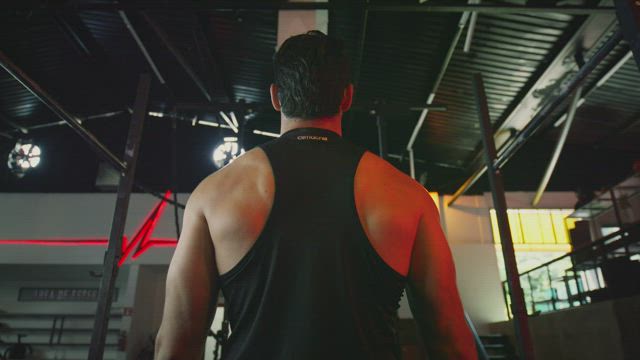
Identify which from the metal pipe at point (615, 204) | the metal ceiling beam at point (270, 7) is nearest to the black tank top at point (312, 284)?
the metal ceiling beam at point (270, 7)

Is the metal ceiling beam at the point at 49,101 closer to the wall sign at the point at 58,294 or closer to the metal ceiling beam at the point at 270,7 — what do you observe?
the metal ceiling beam at the point at 270,7

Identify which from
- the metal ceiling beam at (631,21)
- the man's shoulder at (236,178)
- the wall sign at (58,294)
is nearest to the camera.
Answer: the man's shoulder at (236,178)

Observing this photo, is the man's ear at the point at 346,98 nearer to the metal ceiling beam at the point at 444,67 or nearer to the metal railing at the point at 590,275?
the metal ceiling beam at the point at 444,67

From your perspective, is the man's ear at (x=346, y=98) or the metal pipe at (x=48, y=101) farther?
the metal pipe at (x=48, y=101)

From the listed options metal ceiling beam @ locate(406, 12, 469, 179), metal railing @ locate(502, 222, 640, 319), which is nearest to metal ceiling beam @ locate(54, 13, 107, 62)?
metal ceiling beam @ locate(406, 12, 469, 179)

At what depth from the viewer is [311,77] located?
0.93m

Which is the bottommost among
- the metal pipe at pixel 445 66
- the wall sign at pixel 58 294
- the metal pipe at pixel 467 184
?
the wall sign at pixel 58 294

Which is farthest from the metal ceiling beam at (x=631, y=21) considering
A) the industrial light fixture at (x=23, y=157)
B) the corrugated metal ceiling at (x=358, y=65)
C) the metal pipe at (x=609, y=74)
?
the industrial light fixture at (x=23, y=157)

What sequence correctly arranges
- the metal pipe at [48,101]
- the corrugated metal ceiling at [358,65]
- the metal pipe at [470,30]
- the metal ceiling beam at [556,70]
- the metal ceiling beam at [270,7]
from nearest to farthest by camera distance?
1. the metal pipe at [48,101]
2. the metal ceiling beam at [270,7]
3. the metal pipe at [470,30]
4. the metal ceiling beam at [556,70]
5. the corrugated metal ceiling at [358,65]

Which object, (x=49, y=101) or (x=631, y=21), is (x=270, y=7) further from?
(x=631, y=21)

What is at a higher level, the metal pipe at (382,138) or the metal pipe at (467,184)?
the metal pipe at (467,184)

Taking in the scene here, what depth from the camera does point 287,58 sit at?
955mm

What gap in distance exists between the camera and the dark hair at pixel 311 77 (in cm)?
94

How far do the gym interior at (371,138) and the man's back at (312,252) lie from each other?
42.0 inches
